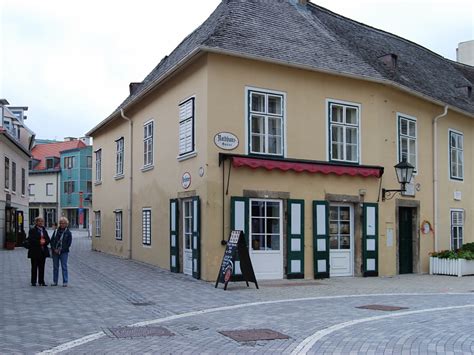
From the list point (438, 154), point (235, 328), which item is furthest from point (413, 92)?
point (235, 328)

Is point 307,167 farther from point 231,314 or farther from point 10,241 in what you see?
point 10,241

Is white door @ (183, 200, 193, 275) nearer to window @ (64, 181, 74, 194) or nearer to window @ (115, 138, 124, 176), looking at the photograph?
window @ (115, 138, 124, 176)

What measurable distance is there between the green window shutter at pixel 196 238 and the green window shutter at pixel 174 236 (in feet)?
5.12

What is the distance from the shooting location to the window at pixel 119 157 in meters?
23.8

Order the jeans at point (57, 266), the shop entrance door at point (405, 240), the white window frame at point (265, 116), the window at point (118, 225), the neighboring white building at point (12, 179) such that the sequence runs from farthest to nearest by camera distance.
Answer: the neighboring white building at point (12, 179) → the window at point (118, 225) → the shop entrance door at point (405, 240) → the white window frame at point (265, 116) → the jeans at point (57, 266)

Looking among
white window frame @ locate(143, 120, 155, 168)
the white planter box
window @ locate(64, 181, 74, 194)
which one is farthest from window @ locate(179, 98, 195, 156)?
window @ locate(64, 181, 74, 194)

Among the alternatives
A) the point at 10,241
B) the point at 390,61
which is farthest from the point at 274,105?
the point at 10,241

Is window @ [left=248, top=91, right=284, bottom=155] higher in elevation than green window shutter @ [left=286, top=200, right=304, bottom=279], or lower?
higher

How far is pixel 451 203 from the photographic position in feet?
68.4

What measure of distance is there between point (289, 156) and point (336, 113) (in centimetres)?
230

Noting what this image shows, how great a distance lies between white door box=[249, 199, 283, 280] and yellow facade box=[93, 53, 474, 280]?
0.74ft

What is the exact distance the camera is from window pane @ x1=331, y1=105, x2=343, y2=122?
56.8 feet

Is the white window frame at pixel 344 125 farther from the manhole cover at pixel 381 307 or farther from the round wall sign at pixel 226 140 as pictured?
the manhole cover at pixel 381 307

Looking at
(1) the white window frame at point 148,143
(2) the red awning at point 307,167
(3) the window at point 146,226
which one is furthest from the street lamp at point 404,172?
(3) the window at point 146,226
